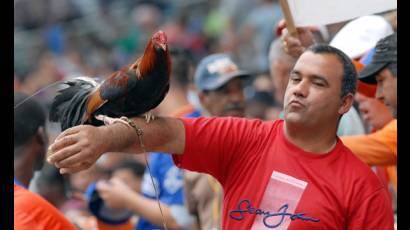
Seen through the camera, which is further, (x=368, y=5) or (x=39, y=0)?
(x=39, y=0)

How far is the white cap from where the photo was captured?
20.9 ft

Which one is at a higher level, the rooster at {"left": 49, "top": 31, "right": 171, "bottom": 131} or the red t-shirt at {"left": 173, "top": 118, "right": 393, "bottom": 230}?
the rooster at {"left": 49, "top": 31, "right": 171, "bottom": 131}

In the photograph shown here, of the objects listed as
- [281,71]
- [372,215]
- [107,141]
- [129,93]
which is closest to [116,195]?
[281,71]

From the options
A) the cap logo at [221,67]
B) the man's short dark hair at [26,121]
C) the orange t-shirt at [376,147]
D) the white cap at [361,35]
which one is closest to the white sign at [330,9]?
the orange t-shirt at [376,147]

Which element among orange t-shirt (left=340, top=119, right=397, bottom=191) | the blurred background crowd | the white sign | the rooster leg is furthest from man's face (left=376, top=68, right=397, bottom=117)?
the blurred background crowd

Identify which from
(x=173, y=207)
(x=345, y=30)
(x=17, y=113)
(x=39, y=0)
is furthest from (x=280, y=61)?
(x=39, y=0)

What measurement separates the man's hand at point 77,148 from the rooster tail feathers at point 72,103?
0.26m

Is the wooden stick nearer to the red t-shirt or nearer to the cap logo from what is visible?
the red t-shirt

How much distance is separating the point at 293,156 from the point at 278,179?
0.44ft

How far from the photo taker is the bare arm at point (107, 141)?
4045 mm

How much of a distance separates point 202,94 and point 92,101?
2853 millimetres

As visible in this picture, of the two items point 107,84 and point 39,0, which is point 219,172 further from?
point 39,0

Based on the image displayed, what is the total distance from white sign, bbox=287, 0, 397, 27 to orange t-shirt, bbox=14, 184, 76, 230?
5.65 feet

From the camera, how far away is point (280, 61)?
680cm
